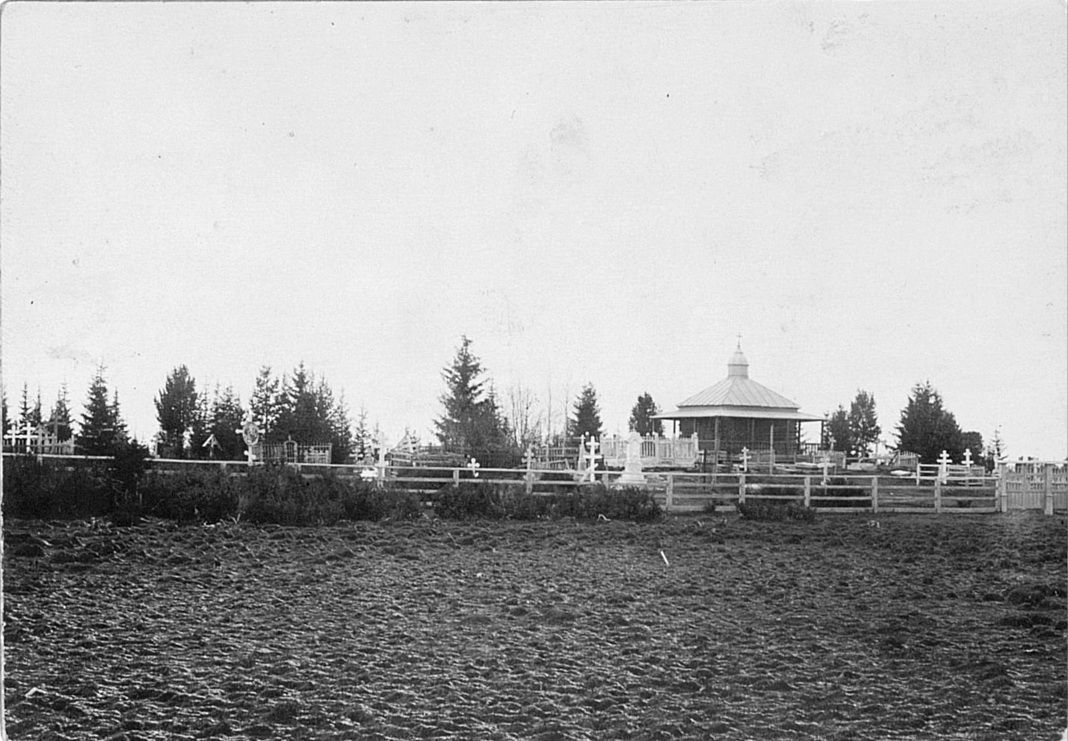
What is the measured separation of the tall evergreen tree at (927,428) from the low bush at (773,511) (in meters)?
1.34

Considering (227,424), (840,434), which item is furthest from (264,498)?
(840,434)

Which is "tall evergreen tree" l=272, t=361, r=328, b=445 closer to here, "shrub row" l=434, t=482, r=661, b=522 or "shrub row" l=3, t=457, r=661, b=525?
"shrub row" l=3, t=457, r=661, b=525

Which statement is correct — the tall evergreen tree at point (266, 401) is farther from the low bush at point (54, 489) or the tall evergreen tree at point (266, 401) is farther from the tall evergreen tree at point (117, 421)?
the low bush at point (54, 489)

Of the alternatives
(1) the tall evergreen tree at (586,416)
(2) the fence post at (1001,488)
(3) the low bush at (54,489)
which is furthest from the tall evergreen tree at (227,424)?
(2) the fence post at (1001,488)

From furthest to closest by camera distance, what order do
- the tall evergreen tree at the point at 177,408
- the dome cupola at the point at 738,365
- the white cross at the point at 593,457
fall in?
the white cross at the point at 593,457
the tall evergreen tree at the point at 177,408
the dome cupola at the point at 738,365

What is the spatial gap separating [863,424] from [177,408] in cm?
462

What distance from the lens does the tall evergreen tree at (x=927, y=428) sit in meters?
4.79

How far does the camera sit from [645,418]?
17.5ft

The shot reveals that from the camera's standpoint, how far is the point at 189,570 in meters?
5.30

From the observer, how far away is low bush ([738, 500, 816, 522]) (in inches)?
250

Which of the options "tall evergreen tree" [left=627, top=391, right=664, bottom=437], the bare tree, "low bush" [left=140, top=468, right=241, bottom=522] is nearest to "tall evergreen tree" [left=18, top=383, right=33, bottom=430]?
"low bush" [left=140, top=468, right=241, bottom=522]

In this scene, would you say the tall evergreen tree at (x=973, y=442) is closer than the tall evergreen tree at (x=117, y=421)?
Yes

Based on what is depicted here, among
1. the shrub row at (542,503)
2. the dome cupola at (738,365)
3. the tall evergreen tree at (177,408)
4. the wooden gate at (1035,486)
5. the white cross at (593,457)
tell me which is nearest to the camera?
the wooden gate at (1035,486)

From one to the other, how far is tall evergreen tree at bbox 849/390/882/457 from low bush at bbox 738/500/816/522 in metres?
0.98
